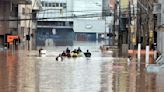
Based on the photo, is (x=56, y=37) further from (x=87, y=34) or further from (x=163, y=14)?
(x=163, y=14)

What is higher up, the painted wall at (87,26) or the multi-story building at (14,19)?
the multi-story building at (14,19)

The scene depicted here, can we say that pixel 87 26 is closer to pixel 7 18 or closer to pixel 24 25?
pixel 24 25

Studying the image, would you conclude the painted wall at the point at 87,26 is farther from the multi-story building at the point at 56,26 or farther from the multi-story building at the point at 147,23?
the multi-story building at the point at 147,23

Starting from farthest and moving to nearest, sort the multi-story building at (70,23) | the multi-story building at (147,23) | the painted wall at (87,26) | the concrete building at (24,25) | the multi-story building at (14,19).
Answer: the painted wall at (87,26), the multi-story building at (70,23), the concrete building at (24,25), the multi-story building at (14,19), the multi-story building at (147,23)

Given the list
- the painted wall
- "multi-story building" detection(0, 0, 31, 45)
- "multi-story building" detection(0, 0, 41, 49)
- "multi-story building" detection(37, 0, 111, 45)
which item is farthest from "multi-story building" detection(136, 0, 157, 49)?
the painted wall

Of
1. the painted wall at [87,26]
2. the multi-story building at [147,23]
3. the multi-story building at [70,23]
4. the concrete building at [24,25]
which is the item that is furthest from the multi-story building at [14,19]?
the painted wall at [87,26]

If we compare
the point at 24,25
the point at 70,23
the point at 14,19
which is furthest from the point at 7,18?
the point at 70,23

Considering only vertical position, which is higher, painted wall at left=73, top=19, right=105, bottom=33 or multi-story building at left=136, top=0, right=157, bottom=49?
multi-story building at left=136, top=0, right=157, bottom=49

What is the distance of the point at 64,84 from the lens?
21188mm

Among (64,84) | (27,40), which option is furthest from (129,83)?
(27,40)

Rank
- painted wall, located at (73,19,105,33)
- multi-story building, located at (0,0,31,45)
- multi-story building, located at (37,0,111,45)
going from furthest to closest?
painted wall, located at (73,19,105,33) < multi-story building, located at (37,0,111,45) < multi-story building, located at (0,0,31,45)

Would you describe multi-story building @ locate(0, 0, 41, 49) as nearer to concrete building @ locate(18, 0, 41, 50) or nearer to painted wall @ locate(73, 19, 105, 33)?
concrete building @ locate(18, 0, 41, 50)

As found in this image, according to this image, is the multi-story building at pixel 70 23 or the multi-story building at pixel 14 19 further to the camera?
the multi-story building at pixel 70 23

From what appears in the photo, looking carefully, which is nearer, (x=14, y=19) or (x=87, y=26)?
(x=14, y=19)
